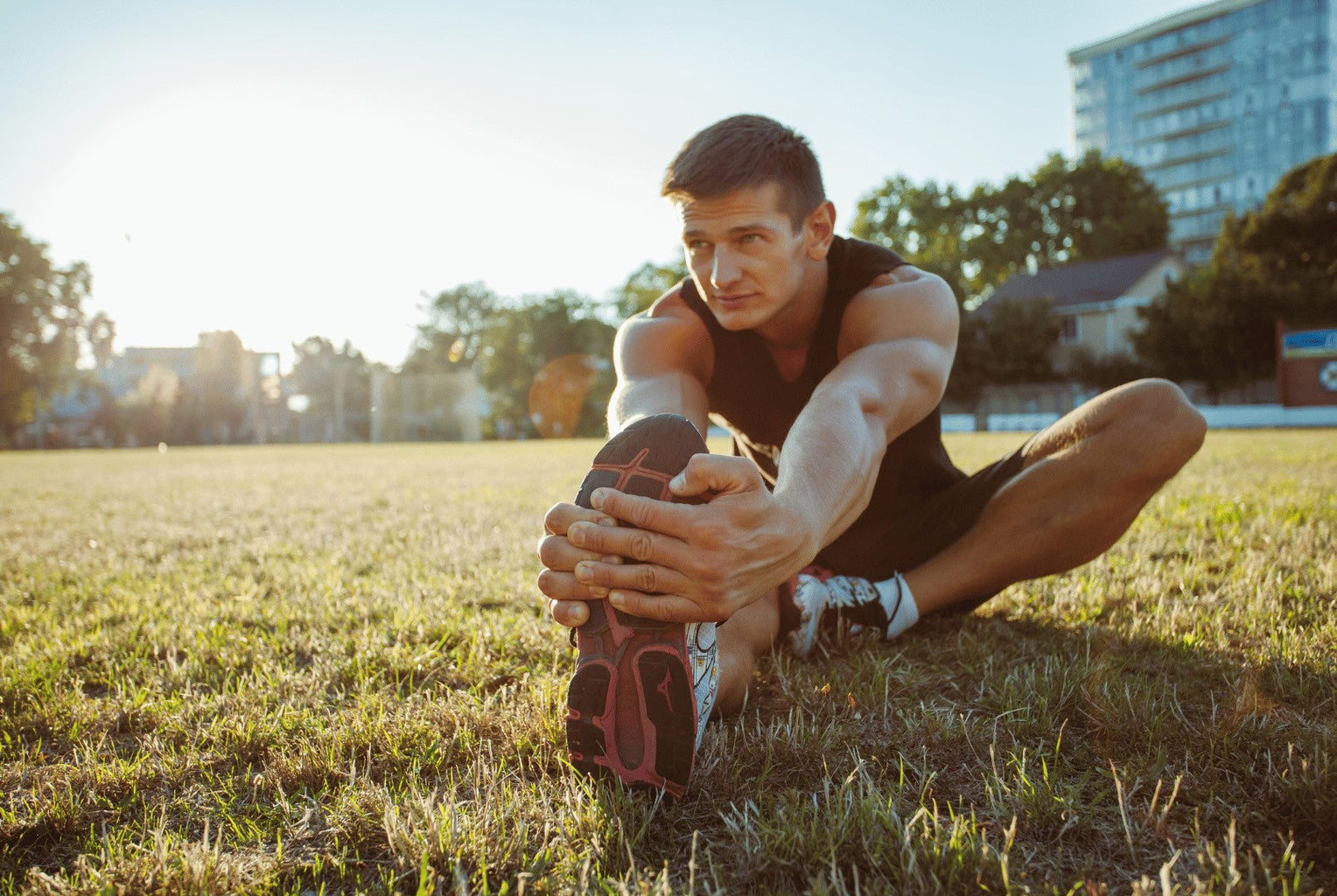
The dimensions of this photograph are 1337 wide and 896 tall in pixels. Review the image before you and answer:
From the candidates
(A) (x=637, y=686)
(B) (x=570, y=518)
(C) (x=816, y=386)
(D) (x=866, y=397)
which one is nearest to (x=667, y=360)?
(C) (x=816, y=386)

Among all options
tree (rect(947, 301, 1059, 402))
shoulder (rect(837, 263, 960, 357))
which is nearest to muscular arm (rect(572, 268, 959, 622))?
shoulder (rect(837, 263, 960, 357))

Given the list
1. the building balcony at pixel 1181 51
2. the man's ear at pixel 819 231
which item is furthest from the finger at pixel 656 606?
the building balcony at pixel 1181 51

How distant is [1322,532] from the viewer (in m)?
3.77

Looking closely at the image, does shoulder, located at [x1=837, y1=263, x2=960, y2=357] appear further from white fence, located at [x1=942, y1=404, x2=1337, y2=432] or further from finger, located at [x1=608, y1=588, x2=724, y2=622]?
white fence, located at [x1=942, y1=404, x2=1337, y2=432]

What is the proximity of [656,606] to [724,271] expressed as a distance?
1299 mm

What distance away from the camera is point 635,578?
137 centimetres

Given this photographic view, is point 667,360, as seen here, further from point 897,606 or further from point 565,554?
point 565,554

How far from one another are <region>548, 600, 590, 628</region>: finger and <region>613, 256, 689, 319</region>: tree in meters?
47.2

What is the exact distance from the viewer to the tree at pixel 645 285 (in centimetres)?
5162

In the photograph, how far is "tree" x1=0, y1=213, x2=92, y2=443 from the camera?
40125 millimetres

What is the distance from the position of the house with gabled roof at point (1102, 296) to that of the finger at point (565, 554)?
115ft

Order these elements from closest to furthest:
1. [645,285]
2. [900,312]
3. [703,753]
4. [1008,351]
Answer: [703,753] → [900,312] → [1008,351] → [645,285]

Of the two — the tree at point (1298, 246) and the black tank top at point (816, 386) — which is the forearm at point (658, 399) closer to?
the black tank top at point (816, 386)

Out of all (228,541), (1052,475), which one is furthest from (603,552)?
(228,541)
